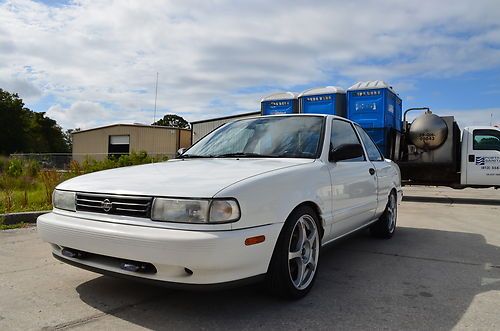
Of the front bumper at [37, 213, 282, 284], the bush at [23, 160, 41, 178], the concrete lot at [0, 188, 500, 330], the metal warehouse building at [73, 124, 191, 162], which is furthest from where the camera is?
the metal warehouse building at [73, 124, 191, 162]

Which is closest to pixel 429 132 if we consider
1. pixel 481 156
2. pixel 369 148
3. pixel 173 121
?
pixel 481 156

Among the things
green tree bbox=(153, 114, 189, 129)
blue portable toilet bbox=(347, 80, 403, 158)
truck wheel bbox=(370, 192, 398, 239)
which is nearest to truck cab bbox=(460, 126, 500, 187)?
blue portable toilet bbox=(347, 80, 403, 158)

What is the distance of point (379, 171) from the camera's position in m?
5.11

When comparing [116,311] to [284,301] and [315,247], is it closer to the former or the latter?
[284,301]

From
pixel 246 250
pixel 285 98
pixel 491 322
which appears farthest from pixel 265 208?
pixel 285 98

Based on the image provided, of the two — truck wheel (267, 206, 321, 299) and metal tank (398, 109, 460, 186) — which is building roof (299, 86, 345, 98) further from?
truck wheel (267, 206, 321, 299)

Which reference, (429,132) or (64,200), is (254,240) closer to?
(64,200)

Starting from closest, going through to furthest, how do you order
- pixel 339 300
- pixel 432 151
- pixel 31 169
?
pixel 339 300, pixel 432 151, pixel 31 169

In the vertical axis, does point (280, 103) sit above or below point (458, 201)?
above

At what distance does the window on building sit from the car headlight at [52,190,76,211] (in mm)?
40450

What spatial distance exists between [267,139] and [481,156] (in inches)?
386

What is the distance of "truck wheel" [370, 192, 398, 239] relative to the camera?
5555 millimetres

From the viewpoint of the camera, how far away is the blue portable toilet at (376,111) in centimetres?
1130

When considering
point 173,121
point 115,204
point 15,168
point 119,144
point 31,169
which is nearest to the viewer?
point 115,204
